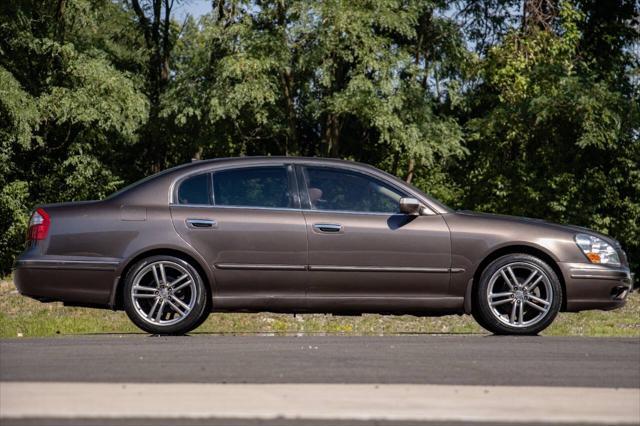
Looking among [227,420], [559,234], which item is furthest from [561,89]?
[227,420]

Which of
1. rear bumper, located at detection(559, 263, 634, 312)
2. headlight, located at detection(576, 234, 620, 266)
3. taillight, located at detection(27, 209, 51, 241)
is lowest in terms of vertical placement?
rear bumper, located at detection(559, 263, 634, 312)

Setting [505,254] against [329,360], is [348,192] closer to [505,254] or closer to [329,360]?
[505,254]

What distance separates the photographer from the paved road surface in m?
6.30

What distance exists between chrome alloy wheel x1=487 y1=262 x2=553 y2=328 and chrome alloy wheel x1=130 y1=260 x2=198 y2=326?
8.38 feet

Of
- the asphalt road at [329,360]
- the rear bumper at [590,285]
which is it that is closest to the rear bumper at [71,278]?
the asphalt road at [329,360]

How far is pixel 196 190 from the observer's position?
1084 centimetres

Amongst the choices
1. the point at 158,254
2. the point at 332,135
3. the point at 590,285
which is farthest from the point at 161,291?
the point at 332,135

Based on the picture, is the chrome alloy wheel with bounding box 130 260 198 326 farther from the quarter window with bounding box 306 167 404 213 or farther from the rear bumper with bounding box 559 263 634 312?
the rear bumper with bounding box 559 263 634 312

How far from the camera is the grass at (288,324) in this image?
1770cm

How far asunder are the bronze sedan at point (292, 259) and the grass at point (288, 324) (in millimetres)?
6335

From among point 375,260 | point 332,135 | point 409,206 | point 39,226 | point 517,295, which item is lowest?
point 517,295

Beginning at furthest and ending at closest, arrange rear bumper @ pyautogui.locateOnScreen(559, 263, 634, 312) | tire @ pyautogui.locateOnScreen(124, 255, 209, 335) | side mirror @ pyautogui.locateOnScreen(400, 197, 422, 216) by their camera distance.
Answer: rear bumper @ pyautogui.locateOnScreen(559, 263, 634, 312)
side mirror @ pyautogui.locateOnScreen(400, 197, 422, 216)
tire @ pyautogui.locateOnScreen(124, 255, 209, 335)

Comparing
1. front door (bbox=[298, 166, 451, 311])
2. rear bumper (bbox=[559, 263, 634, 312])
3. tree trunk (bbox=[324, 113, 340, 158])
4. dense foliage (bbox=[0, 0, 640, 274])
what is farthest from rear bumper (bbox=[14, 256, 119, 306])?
tree trunk (bbox=[324, 113, 340, 158])

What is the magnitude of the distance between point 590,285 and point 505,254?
30.5 inches
